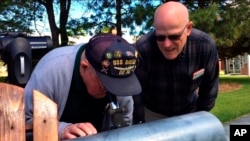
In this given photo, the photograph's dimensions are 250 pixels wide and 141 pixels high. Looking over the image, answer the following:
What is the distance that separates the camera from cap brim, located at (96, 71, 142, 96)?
1.83 m

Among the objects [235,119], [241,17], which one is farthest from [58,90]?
[241,17]

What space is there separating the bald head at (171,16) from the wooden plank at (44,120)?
1.36 m

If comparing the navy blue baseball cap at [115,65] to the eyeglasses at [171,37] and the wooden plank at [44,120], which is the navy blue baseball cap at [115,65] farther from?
the eyeglasses at [171,37]

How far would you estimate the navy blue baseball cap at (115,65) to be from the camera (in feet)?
6.01

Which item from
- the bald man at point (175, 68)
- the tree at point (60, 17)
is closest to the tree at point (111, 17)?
the tree at point (60, 17)

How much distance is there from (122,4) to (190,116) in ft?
58.2

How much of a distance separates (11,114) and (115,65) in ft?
1.67

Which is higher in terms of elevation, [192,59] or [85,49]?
[85,49]

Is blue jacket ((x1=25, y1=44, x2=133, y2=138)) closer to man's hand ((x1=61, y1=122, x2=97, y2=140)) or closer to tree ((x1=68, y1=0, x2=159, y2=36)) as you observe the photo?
man's hand ((x1=61, y1=122, x2=97, y2=140))

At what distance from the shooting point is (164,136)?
152 cm

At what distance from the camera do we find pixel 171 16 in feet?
9.08

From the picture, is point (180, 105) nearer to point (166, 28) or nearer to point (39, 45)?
point (166, 28)

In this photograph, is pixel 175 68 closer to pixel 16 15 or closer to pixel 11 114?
pixel 11 114

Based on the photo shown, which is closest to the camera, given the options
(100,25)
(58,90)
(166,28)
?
(58,90)
